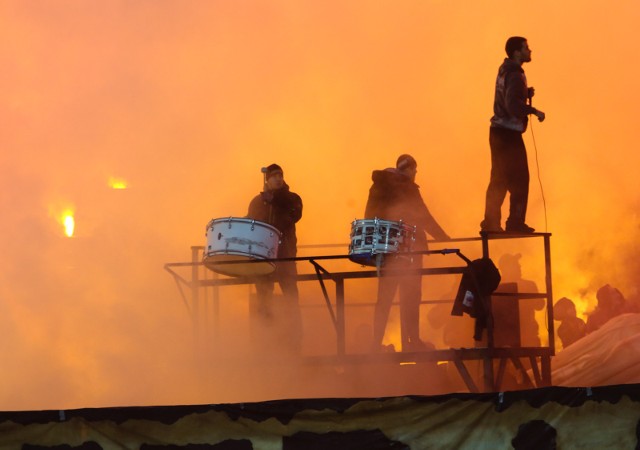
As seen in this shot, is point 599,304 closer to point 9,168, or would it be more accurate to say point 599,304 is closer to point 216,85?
point 216,85

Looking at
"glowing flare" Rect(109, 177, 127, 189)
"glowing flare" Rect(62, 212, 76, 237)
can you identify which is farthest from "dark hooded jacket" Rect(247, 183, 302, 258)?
"glowing flare" Rect(109, 177, 127, 189)

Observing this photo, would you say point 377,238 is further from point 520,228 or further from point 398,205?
point 520,228

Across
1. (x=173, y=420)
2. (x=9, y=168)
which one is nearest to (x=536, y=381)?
(x=173, y=420)

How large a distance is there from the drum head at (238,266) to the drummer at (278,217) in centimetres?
24

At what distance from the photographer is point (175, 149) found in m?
13.3

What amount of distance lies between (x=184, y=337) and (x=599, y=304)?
4.96m

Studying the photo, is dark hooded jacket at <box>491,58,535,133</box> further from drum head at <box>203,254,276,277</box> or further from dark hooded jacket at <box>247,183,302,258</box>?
drum head at <box>203,254,276,277</box>

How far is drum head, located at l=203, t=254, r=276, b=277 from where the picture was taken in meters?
9.05

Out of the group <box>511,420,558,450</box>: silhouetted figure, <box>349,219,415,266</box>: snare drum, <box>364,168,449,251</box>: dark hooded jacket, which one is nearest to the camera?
<box>511,420,558,450</box>: silhouetted figure

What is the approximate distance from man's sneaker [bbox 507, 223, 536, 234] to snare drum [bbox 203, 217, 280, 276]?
189cm

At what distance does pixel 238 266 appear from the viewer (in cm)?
921

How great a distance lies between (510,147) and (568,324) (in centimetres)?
358

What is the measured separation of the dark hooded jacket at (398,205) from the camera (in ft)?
31.0

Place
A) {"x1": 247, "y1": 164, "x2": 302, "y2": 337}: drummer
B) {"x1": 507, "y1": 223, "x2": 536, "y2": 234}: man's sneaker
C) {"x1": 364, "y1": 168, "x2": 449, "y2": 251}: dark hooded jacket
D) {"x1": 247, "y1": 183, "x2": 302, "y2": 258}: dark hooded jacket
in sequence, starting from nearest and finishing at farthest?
1. {"x1": 507, "y1": 223, "x2": 536, "y2": 234}: man's sneaker
2. {"x1": 364, "y1": 168, "x2": 449, "y2": 251}: dark hooded jacket
3. {"x1": 247, "y1": 164, "x2": 302, "y2": 337}: drummer
4. {"x1": 247, "y1": 183, "x2": 302, "y2": 258}: dark hooded jacket
